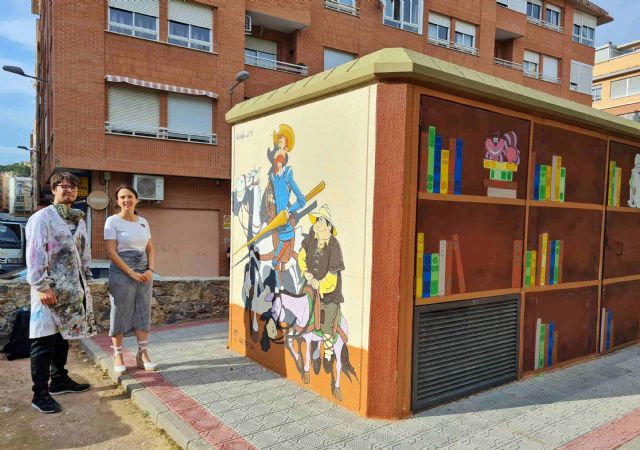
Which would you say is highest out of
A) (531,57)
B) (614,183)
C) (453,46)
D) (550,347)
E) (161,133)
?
(531,57)

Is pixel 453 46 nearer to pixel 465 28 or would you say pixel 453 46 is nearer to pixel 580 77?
pixel 465 28

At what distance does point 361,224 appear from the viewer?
12.7 ft

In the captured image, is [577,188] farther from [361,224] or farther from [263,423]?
[263,423]

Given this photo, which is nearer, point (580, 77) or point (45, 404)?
point (45, 404)

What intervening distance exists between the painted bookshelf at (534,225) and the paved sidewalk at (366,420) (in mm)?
577

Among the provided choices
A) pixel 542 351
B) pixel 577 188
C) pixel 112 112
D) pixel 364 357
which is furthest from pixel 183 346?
pixel 112 112

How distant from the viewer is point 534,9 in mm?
24125

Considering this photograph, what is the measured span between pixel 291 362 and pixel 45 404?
2.25m

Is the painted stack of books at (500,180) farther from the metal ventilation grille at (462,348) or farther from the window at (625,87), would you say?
the window at (625,87)

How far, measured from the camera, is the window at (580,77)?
25.4m

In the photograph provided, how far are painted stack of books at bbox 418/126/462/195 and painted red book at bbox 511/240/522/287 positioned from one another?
1038 millimetres

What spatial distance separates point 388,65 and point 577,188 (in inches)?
123

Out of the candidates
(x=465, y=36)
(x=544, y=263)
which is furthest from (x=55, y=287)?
(x=465, y=36)

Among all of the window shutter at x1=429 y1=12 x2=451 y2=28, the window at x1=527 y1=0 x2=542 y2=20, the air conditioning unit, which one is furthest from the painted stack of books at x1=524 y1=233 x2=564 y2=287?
the window at x1=527 y1=0 x2=542 y2=20
